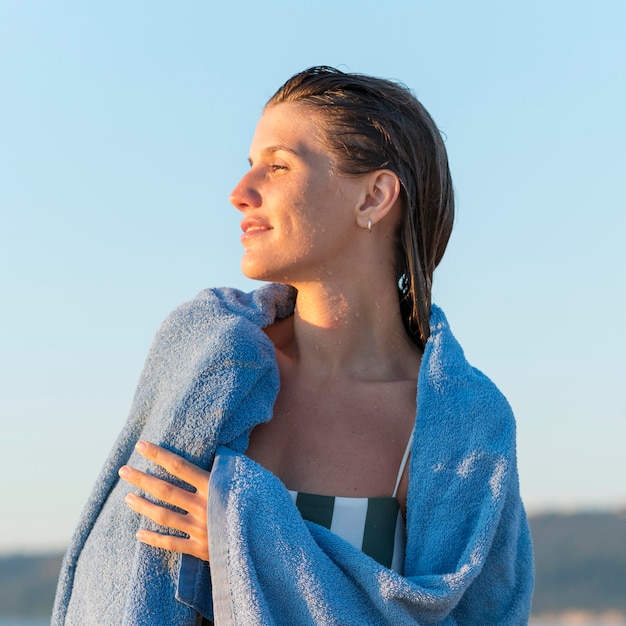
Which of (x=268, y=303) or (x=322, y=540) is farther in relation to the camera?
(x=268, y=303)

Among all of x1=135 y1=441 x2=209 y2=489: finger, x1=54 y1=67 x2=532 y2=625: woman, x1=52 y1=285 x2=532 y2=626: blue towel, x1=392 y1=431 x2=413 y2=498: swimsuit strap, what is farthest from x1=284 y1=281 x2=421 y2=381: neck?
x1=135 y1=441 x2=209 y2=489: finger

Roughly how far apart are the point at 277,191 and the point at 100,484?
31.0 inches

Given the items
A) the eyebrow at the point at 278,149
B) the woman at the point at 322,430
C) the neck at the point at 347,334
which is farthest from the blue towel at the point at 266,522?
the eyebrow at the point at 278,149

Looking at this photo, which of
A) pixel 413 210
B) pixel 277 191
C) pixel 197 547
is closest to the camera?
pixel 197 547

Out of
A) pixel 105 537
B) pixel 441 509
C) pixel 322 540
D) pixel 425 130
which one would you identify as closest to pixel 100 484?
pixel 105 537

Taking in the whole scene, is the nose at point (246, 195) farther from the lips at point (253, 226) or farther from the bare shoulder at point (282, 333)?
the bare shoulder at point (282, 333)

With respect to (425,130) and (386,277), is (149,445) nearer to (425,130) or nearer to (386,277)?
(386,277)

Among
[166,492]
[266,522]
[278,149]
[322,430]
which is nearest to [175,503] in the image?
[166,492]

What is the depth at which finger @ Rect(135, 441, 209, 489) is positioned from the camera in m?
2.07

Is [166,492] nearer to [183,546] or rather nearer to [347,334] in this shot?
[183,546]

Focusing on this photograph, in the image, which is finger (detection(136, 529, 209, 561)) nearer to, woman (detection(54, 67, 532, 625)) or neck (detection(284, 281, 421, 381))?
woman (detection(54, 67, 532, 625))

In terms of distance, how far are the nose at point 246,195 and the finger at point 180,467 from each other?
613 mm

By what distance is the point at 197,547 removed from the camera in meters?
2.04

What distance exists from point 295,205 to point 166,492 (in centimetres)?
72
